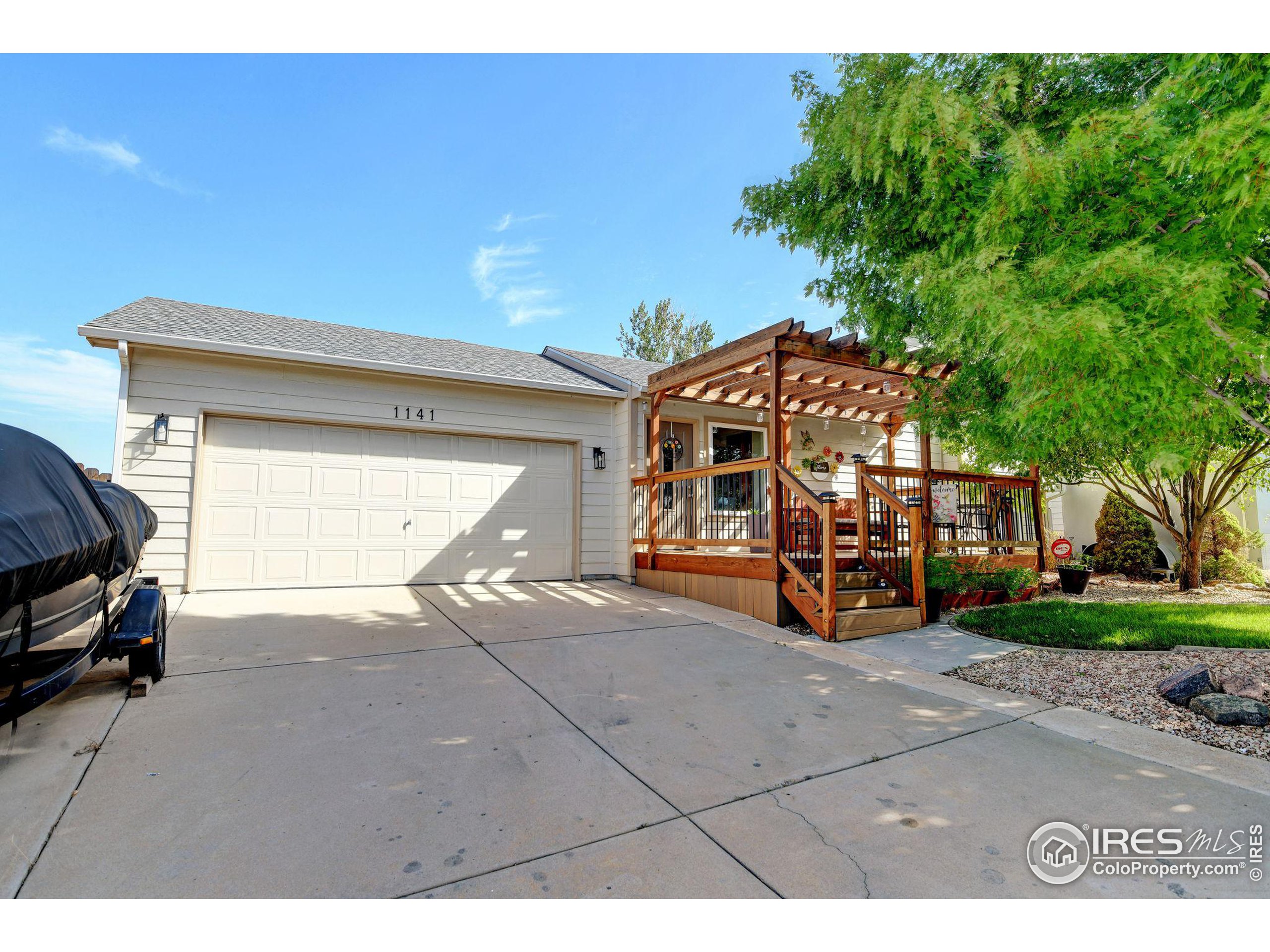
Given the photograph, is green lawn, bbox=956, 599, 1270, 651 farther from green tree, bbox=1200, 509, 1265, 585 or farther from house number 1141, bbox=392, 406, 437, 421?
house number 1141, bbox=392, 406, 437, 421

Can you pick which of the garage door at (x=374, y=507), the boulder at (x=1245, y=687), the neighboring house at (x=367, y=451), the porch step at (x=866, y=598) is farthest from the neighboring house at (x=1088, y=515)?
the garage door at (x=374, y=507)

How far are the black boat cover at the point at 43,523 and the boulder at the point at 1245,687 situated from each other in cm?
572

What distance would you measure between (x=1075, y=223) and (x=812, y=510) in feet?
10.2

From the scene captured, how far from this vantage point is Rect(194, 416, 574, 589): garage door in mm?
6641

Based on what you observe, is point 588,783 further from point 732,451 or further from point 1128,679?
point 732,451

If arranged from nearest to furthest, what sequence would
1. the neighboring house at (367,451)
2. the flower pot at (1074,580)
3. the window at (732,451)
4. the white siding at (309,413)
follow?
the white siding at (309,413) < the neighboring house at (367,451) < the flower pot at (1074,580) < the window at (732,451)

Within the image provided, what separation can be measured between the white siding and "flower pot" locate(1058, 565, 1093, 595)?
5.90m

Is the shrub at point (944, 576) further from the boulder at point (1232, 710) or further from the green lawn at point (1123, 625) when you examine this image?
the boulder at point (1232, 710)

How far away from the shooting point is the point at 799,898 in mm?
1675

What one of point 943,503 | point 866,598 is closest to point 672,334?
point 943,503

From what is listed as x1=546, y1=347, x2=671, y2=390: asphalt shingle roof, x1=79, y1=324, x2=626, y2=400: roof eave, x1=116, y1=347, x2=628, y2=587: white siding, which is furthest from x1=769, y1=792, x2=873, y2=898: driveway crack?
x1=546, y1=347, x2=671, y2=390: asphalt shingle roof

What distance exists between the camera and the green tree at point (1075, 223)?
8.87ft

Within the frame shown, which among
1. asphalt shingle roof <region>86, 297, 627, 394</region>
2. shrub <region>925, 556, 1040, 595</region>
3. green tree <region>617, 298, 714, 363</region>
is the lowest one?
shrub <region>925, 556, 1040, 595</region>
